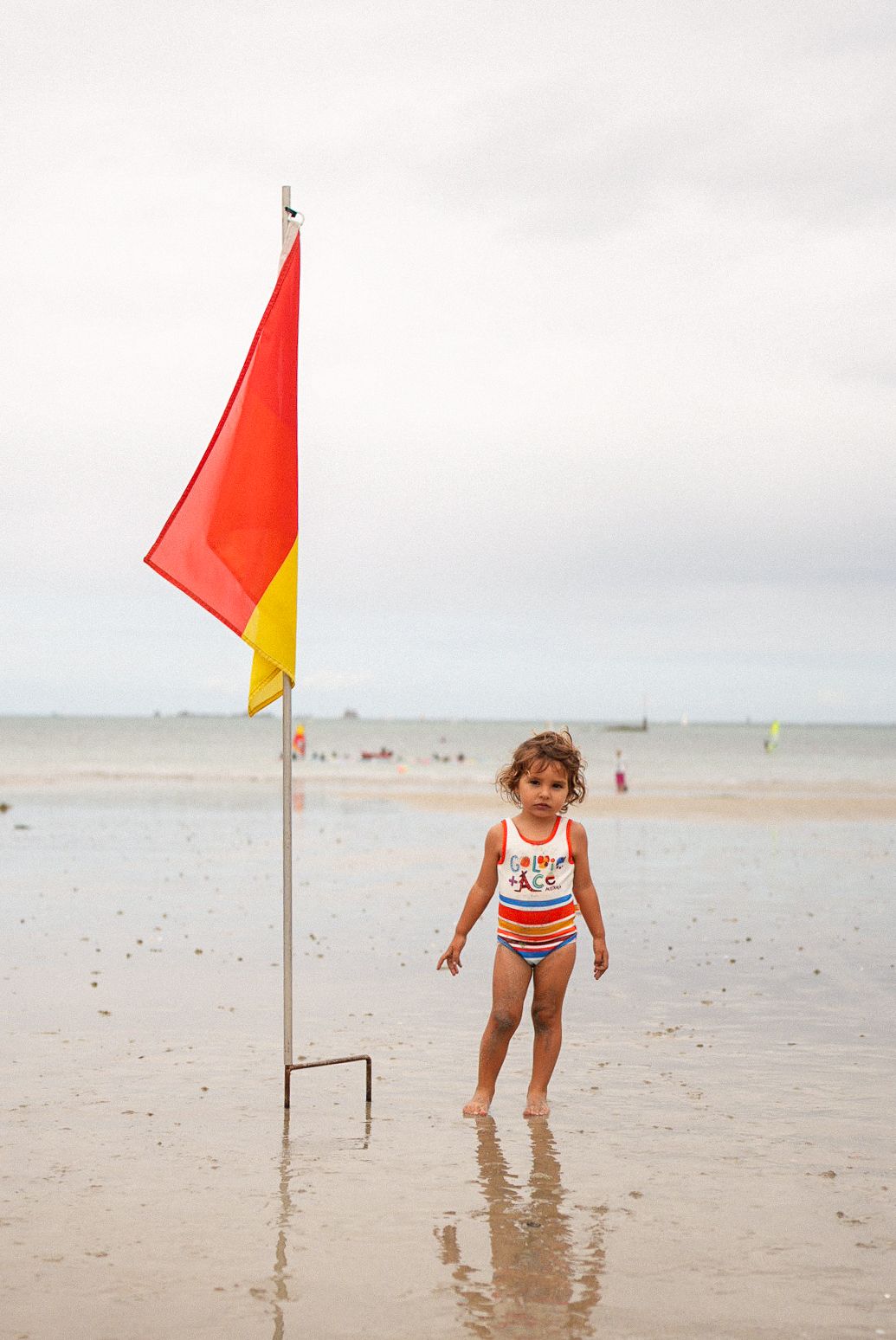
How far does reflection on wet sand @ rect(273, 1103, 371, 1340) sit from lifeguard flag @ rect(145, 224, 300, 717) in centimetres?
229

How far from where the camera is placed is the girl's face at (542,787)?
23.9 ft

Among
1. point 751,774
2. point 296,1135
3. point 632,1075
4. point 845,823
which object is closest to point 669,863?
point 845,823

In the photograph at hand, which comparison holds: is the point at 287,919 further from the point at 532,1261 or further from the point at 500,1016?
the point at 532,1261

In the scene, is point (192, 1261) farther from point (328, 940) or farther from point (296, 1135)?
point (328, 940)

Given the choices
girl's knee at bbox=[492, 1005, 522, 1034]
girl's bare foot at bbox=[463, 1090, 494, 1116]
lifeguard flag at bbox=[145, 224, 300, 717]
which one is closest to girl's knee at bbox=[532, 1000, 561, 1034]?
girl's knee at bbox=[492, 1005, 522, 1034]

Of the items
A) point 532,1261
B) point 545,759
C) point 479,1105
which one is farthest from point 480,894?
point 532,1261

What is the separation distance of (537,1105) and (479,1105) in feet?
1.03

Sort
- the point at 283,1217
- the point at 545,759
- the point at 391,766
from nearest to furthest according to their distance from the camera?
the point at 283,1217 → the point at 545,759 → the point at 391,766

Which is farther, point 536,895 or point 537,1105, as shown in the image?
point 537,1105

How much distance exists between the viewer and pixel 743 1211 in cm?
604

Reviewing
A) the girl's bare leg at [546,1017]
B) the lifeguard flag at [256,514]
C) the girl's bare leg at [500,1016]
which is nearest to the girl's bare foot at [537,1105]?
the girl's bare leg at [546,1017]

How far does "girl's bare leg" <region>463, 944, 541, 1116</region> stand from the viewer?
739 centimetres

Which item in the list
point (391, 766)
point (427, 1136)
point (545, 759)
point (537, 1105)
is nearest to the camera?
point (427, 1136)

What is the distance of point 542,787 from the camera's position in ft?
24.0
